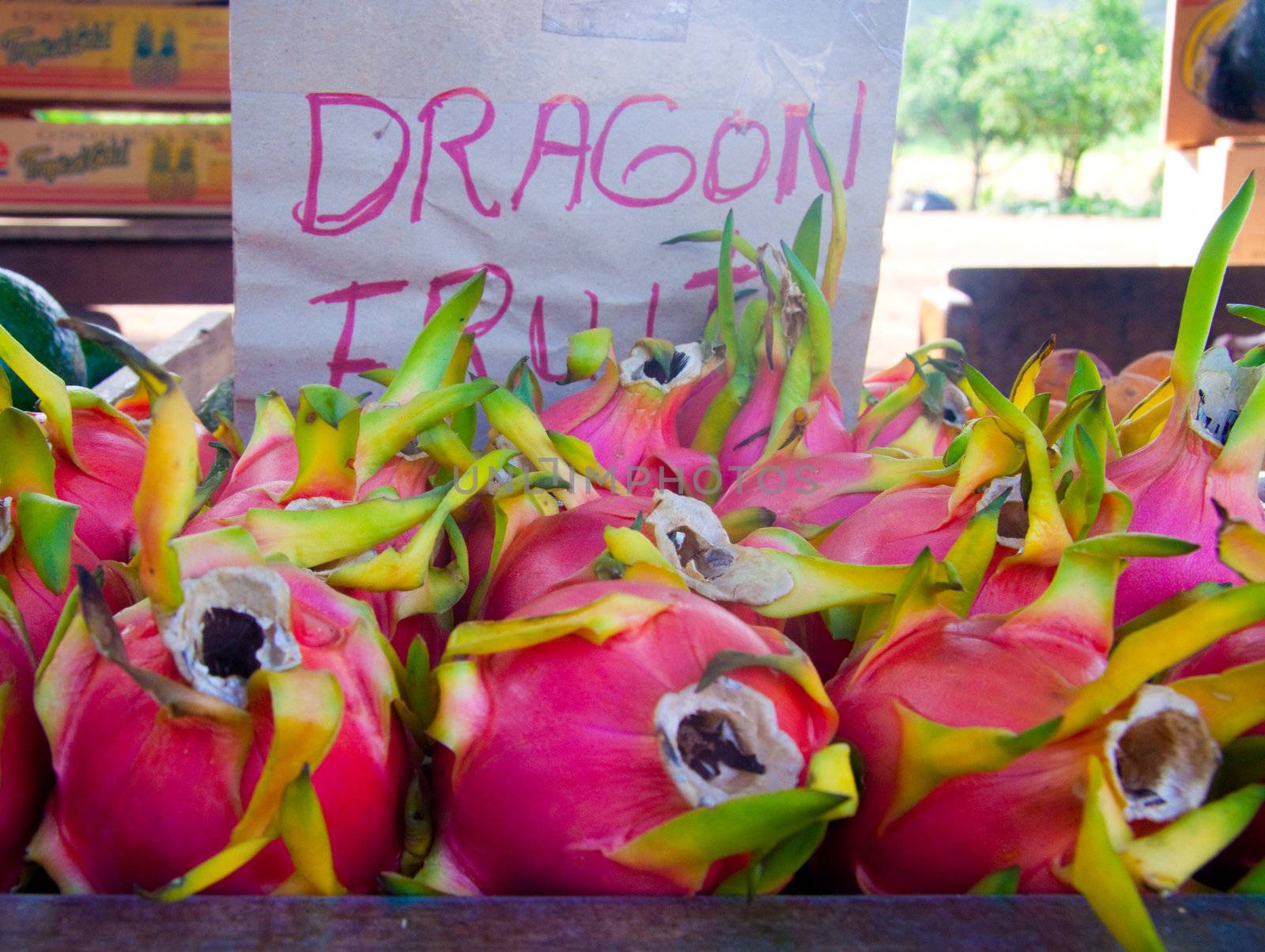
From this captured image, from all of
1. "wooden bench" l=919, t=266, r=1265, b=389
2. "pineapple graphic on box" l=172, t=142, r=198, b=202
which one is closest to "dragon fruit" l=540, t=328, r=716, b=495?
"wooden bench" l=919, t=266, r=1265, b=389

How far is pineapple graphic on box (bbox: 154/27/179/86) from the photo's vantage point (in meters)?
3.16

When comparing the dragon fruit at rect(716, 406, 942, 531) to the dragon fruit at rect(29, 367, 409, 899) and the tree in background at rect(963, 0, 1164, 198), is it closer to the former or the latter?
the dragon fruit at rect(29, 367, 409, 899)

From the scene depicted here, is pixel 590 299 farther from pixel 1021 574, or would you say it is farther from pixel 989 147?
pixel 989 147

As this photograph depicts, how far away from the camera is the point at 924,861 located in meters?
0.51

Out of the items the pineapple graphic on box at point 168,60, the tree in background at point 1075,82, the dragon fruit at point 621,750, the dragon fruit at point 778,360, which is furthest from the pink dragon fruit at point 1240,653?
the tree in background at point 1075,82

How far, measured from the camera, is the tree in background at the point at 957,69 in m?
28.6

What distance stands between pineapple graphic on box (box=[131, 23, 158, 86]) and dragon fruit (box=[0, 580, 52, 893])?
10.3 feet

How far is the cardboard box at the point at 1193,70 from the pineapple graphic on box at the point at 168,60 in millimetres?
2885

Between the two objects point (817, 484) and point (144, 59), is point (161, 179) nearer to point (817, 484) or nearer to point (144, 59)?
point (144, 59)

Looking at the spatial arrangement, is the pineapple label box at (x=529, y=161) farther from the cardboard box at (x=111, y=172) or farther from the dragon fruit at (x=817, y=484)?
the cardboard box at (x=111, y=172)

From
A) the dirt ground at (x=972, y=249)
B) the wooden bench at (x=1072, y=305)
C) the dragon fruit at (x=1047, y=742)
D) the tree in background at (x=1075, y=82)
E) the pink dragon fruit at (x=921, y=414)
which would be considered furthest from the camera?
the tree in background at (x=1075, y=82)

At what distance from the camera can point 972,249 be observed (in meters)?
11.8

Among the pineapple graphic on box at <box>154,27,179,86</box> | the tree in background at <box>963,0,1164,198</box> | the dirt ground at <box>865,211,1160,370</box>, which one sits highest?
the tree in background at <box>963,0,1164,198</box>

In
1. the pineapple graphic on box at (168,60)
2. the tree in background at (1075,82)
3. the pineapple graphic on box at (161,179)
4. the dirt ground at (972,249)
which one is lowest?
the dirt ground at (972,249)
